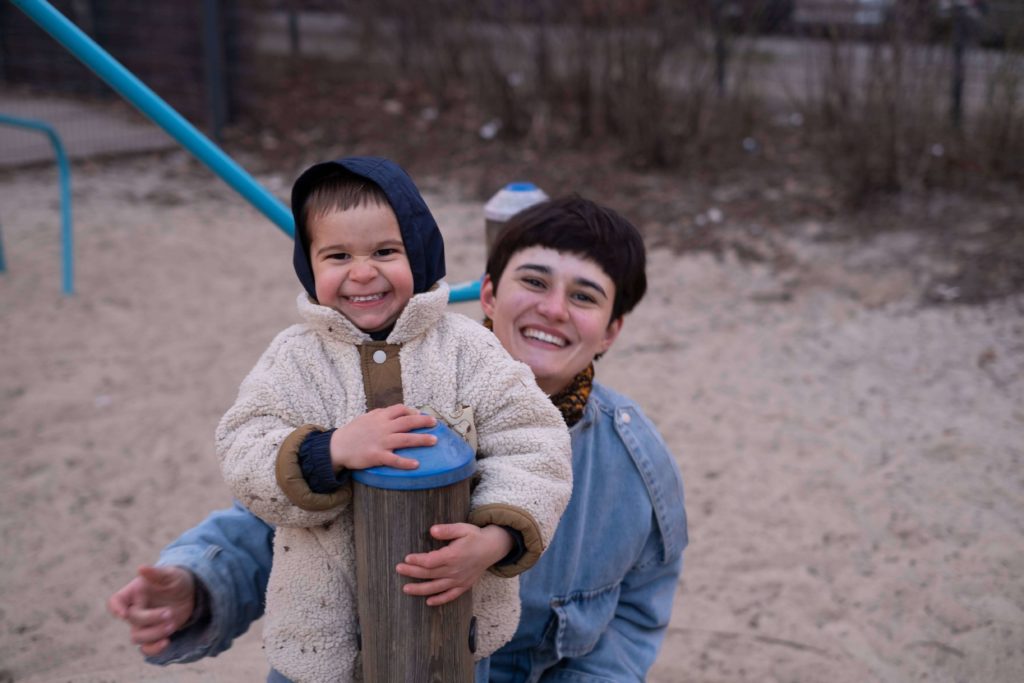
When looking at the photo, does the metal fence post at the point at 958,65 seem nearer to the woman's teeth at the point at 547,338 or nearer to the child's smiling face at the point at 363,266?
the woman's teeth at the point at 547,338

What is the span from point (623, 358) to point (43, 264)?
3.25m

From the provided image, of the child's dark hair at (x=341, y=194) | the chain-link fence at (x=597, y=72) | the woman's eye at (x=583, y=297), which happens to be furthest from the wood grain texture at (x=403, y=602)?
the chain-link fence at (x=597, y=72)

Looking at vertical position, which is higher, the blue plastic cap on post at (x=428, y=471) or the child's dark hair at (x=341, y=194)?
the child's dark hair at (x=341, y=194)

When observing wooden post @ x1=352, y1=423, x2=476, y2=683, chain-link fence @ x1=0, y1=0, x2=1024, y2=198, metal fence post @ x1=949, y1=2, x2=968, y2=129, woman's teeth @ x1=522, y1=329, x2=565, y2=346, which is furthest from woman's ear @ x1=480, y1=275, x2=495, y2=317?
metal fence post @ x1=949, y1=2, x2=968, y2=129

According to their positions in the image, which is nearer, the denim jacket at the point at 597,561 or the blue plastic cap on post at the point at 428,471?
the blue plastic cap on post at the point at 428,471

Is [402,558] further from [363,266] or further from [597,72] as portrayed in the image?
[597,72]

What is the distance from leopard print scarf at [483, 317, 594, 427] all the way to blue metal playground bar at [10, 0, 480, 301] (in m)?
0.51

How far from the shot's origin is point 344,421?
1456mm

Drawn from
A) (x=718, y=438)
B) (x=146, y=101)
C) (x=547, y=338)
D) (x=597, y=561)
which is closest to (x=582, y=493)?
(x=597, y=561)

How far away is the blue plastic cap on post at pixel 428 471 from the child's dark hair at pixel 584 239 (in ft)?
2.29

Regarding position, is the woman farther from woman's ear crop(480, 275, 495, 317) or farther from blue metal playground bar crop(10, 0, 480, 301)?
blue metal playground bar crop(10, 0, 480, 301)

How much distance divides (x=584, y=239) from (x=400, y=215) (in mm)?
553

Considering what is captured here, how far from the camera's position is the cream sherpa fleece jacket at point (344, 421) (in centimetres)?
141

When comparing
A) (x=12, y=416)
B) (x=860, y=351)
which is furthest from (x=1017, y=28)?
(x=12, y=416)
